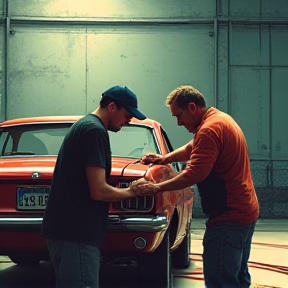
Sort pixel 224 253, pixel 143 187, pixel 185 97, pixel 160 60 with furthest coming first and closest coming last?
1. pixel 160 60
2. pixel 185 97
3. pixel 224 253
4. pixel 143 187

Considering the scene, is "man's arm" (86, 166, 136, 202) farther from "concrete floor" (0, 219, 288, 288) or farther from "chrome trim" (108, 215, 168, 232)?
"concrete floor" (0, 219, 288, 288)

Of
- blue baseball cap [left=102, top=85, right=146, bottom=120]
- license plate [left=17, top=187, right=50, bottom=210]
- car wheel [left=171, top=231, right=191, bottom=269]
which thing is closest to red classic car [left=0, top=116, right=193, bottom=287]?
license plate [left=17, top=187, right=50, bottom=210]

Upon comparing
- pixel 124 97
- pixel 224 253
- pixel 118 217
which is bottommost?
pixel 224 253

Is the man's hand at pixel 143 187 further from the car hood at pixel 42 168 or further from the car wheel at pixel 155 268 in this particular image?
the car wheel at pixel 155 268

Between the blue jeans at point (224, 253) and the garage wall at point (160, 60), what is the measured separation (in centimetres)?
1248

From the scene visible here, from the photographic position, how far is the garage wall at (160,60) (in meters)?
17.2

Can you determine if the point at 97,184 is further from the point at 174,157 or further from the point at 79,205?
the point at 174,157

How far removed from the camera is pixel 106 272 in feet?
25.6

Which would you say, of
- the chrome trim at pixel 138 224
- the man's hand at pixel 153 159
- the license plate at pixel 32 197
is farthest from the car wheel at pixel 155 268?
the license plate at pixel 32 197

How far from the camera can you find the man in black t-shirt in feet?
12.2

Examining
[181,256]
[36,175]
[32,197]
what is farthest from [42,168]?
[181,256]

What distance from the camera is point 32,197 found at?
19.3 feet

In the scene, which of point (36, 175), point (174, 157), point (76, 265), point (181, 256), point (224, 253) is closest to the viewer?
point (76, 265)

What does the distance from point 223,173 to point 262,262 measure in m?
4.34
